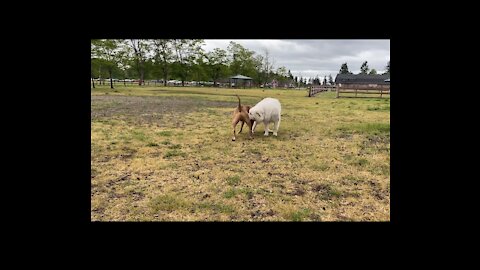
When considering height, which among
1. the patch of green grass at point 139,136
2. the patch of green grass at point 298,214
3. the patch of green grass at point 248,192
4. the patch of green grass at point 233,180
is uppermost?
the patch of green grass at point 139,136

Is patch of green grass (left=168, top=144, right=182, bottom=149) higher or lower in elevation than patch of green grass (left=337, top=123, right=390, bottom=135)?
lower

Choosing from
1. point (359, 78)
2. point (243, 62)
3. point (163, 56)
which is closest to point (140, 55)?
point (163, 56)

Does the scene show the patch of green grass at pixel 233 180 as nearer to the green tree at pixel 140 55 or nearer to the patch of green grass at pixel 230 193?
the patch of green grass at pixel 230 193

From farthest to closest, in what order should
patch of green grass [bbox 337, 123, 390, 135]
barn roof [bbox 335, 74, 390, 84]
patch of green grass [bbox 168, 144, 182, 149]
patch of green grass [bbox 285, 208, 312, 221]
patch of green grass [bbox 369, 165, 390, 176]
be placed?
barn roof [bbox 335, 74, 390, 84], patch of green grass [bbox 337, 123, 390, 135], patch of green grass [bbox 168, 144, 182, 149], patch of green grass [bbox 369, 165, 390, 176], patch of green grass [bbox 285, 208, 312, 221]

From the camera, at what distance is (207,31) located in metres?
1.82

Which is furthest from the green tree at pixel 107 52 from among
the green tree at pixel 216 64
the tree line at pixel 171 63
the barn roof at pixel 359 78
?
the barn roof at pixel 359 78

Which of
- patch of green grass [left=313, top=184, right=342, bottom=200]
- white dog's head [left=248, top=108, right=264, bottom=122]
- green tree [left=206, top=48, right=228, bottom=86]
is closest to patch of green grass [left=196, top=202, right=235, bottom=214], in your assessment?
patch of green grass [left=313, top=184, right=342, bottom=200]

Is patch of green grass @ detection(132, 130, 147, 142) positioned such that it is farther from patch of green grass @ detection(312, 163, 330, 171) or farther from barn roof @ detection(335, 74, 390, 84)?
barn roof @ detection(335, 74, 390, 84)

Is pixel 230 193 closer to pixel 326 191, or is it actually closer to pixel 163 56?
pixel 326 191
